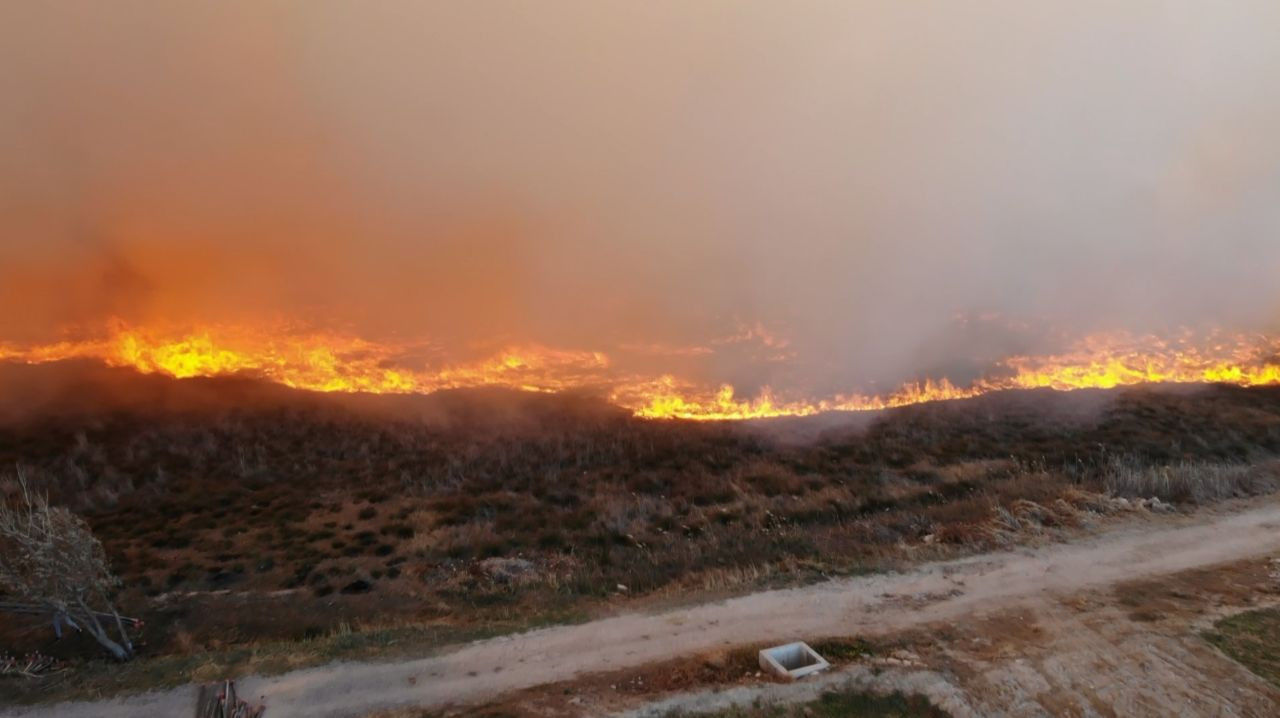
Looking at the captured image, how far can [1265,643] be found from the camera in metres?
11.1

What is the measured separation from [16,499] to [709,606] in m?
23.5

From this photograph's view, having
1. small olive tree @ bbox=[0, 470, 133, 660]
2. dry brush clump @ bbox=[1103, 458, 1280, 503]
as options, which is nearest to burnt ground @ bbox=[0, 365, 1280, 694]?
dry brush clump @ bbox=[1103, 458, 1280, 503]

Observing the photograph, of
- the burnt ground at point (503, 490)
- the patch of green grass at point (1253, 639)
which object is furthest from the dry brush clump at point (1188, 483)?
the patch of green grass at point (1253, 639)

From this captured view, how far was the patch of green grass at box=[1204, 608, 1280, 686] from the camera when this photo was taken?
34.2 feet

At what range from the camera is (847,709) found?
9.32 m

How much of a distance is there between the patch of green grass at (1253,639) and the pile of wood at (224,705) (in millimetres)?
15526

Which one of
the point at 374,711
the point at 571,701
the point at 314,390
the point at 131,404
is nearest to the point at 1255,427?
the point at 571,701

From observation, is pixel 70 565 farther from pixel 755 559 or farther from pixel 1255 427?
pixel 1255 427

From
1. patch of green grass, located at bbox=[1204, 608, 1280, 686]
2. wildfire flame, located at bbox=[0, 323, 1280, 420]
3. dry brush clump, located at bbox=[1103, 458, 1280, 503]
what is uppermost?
wildfire flame, located at bbox=[0, 323, 1280, 420]

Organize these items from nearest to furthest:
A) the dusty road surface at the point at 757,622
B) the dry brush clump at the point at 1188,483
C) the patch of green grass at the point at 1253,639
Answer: the dusty road surface at the point at 757,622 < the patch of green grass at the point at 1253,639 < the dry brush clump at the point at 1188,483

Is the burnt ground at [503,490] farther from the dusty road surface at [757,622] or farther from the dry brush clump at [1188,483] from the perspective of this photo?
the dusty road surface at [757,622]

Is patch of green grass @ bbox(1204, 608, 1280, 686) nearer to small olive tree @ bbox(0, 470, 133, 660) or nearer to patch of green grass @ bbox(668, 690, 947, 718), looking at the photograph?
patch of green grass @ bbox(668, 690, 947, 718)

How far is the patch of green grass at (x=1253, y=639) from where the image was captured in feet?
34.2

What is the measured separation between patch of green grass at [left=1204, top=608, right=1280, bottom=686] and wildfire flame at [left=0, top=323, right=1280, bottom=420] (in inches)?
885
